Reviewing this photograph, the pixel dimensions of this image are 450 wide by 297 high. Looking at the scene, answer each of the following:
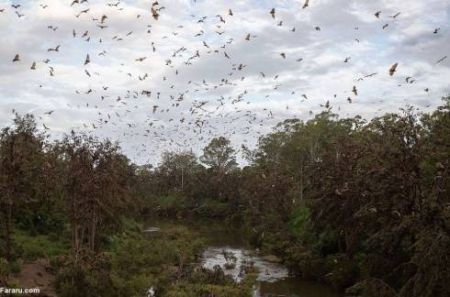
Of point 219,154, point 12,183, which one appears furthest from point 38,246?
point 219,154

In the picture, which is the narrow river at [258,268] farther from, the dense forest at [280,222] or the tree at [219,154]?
the tree at [219,154]

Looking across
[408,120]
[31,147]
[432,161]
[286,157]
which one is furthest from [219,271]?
[286,157]

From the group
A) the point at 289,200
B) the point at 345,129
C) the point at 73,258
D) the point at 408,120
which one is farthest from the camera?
the point at 345,129

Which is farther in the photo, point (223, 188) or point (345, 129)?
point (223, 188)

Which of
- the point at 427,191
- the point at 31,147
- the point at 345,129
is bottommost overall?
the point at 427,191

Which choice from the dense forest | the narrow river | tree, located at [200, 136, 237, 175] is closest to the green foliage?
the dense forest

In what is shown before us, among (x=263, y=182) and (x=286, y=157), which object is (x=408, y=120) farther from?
(x=286, y=157)

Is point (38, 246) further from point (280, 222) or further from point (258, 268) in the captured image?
point (280, 222)
